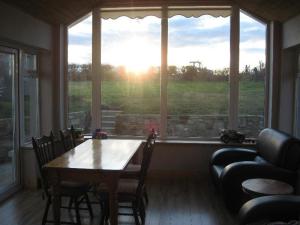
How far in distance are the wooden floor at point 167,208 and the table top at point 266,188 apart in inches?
25.4

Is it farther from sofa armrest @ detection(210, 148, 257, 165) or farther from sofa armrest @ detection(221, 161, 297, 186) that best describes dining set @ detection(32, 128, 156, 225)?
sofa armrest @ detection(210, 148, 257, 165)

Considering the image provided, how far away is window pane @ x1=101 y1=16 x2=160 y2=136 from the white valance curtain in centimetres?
11

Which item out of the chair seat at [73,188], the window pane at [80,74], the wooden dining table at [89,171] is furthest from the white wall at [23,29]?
the chair seat at [73,188]

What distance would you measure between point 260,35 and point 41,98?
3887 millimetres

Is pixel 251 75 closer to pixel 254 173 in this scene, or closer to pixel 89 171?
pixel 254 173

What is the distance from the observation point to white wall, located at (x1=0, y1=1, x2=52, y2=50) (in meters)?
4.32

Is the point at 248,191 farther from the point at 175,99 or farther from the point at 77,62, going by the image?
the point at 77,62

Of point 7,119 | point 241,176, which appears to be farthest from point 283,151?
point 7,119

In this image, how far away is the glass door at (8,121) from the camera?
4.74 metres

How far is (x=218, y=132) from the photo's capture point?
601cm

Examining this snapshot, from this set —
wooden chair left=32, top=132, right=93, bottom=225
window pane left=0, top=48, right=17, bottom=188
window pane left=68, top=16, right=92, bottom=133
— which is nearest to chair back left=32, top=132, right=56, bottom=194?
wooden chair left=32, top=132, right=93, bottom=225

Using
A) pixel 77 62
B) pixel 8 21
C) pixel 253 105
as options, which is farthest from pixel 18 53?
pixel 253 105

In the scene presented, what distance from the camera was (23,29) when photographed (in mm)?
4797

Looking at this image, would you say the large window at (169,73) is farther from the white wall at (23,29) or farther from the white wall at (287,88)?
the white wall at (23,29)
